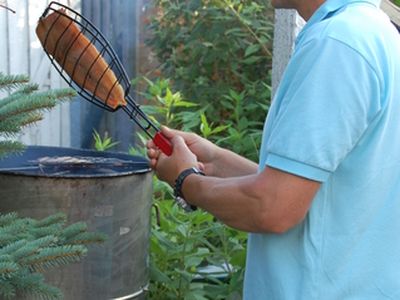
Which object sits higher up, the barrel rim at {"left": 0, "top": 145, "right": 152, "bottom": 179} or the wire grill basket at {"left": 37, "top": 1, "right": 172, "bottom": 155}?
the wire grill basket at {"left": 37, "top": 1, "right": 172, "bottom": 155}

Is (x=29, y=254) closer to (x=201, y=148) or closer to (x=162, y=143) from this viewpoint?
(x=162, y=143)

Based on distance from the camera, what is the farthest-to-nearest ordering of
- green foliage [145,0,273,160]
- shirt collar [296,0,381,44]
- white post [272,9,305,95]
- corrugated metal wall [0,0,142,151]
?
green foliage [145,0,273,160], corrugated metal wall [0,0,142,151], white post [272,9,305,95], shirt collar [296,0,381,44]

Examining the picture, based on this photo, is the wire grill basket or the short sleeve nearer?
the short sleeve

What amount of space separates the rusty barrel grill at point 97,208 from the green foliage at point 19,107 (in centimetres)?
66

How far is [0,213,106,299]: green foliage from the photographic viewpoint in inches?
78.4

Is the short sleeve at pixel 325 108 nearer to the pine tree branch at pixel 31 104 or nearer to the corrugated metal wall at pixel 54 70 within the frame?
the pine tree branch at pixel 31 104

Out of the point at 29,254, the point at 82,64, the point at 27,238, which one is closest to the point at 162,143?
the point at 82,64

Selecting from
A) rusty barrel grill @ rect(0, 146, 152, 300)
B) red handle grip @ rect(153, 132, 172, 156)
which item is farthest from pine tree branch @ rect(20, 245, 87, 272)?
rusty barrel grill @ rect(0, 146, 152, 300)

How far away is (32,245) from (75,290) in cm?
102

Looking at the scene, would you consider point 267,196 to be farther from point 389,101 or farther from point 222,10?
point 222,10

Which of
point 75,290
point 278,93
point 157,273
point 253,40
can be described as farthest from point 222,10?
point 278,93

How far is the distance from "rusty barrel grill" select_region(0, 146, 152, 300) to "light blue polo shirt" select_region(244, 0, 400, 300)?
0.93 meters

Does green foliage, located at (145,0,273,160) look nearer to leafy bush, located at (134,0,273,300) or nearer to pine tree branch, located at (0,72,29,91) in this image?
leafy bush, located at (134,0,273,300)

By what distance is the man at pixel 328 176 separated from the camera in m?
1.95
